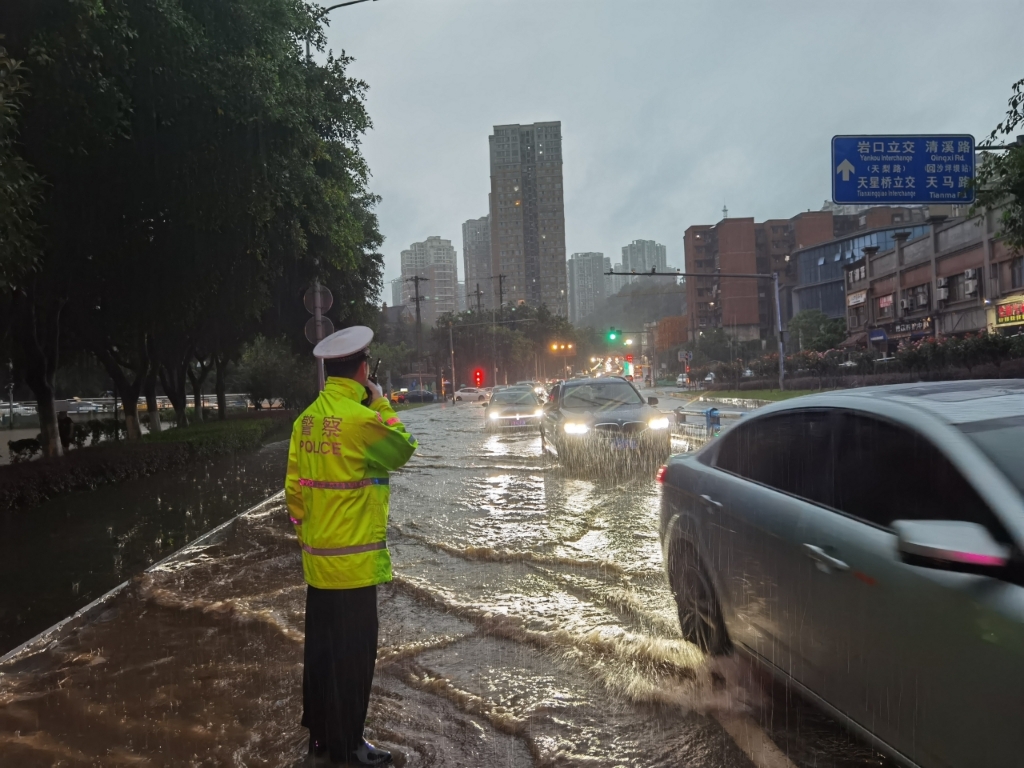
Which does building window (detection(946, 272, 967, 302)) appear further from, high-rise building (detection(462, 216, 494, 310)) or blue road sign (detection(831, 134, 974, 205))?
high-rise building (detection(462, 216, 494, 310))

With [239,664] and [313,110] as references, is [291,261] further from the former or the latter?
[239,664]

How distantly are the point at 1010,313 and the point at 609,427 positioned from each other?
29.1m

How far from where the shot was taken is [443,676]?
490cm

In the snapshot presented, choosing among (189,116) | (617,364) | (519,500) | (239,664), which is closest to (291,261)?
(189,116)

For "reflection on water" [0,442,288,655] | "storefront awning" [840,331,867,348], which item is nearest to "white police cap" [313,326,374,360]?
"reflection on water" [0,442,288,655]

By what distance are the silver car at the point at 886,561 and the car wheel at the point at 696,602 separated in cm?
2

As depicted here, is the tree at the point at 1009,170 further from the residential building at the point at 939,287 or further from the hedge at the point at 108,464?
the residential building at the point at 939,287

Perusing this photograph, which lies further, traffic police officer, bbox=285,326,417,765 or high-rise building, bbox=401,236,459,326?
high-rise building, bbox=401,236,459,326

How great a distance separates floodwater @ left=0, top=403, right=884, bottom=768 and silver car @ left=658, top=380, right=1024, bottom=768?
0.41 m

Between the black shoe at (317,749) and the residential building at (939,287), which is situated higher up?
the residential building at (939,287)

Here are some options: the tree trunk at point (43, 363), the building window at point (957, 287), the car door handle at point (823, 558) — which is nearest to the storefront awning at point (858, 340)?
the building window at point (957, 287)

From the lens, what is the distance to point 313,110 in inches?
472

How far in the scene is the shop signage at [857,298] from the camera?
5462 centimetres

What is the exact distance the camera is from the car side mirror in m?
2.51
